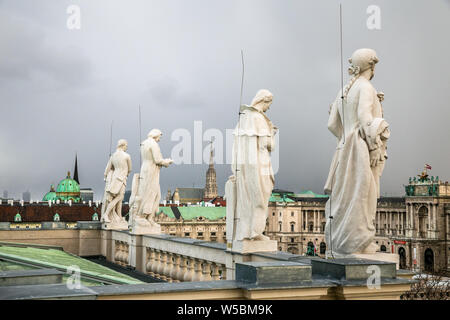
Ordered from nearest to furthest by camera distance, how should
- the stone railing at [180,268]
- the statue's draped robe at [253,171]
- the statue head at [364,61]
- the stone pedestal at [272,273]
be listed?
the stone pedestal at [272,273] → the statue head at [364,61] → the statue's draped robe at [253,171] → the stone railing at [180,268]

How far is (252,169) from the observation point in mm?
8312

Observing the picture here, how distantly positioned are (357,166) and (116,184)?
10.3 m

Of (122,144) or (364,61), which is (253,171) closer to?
(364,61)

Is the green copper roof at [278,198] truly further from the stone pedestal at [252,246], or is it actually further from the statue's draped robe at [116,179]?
the stone pedestal at [252,246]

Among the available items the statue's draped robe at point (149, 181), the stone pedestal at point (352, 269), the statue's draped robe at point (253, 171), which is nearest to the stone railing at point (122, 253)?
the statue's draped robe at point (149, 181)

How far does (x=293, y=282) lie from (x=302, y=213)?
15352 centimetres

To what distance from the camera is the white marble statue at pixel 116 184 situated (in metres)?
15.6

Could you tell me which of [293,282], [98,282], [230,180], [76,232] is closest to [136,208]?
[76,232]

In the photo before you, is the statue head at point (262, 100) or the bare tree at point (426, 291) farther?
the bare tree at point (426, 291)

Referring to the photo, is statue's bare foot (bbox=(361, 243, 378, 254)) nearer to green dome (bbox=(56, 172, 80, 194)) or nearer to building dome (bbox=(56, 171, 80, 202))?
building dome (bbox=(56, 171, 80, 202))

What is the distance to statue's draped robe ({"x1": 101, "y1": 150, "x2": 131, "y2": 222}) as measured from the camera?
15.6 metres

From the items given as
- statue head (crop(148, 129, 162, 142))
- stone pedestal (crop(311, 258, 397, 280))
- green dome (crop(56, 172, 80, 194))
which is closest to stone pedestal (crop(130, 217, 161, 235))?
statue head (crop(148, 129, 162, 142))

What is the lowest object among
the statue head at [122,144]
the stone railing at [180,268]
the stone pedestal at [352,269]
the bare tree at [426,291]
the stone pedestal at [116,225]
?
the bare tree at [426,291]

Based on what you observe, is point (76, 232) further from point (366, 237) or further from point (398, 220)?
point (398, 220)
